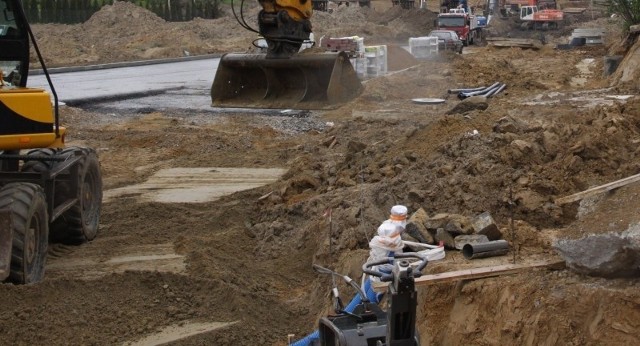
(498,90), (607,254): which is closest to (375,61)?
(498,90)

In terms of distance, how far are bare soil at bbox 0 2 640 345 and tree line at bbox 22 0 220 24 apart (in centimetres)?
3812

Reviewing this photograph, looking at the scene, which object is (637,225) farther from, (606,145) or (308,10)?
(308,10)

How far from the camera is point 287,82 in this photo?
15.8 metres

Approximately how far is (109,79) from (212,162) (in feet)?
49.0

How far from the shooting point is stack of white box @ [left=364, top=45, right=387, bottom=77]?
96.0 ft

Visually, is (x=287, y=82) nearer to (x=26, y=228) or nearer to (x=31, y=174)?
(x=31, y=174)

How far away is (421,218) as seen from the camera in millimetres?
7820

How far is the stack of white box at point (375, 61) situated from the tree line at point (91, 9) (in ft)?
81.9

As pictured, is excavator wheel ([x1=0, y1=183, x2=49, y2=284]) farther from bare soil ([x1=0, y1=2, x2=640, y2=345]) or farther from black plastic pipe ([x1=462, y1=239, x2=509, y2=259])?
black plastic pipe ([x1=462, y1=239, x2=509, y2=259])

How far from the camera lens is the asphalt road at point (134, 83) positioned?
920 inches

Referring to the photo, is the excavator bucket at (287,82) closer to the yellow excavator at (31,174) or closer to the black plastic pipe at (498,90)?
the yellow excavator at (31,174)

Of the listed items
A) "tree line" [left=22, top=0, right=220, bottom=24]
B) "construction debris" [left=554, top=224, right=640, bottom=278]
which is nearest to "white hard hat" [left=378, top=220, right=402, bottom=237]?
"construction debris" [left=554, top=224, right=640, bottom=278]

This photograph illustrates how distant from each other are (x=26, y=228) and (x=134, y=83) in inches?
814

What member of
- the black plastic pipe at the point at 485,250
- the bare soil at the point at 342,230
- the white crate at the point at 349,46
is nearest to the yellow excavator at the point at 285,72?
the bare soil at the point at 342,230
